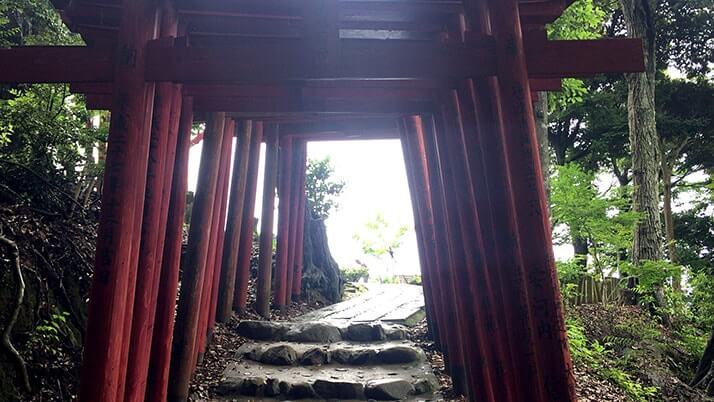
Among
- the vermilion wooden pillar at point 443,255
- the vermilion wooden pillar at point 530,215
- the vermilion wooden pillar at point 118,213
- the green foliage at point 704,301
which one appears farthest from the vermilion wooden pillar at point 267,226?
the green foliage at point 704,301

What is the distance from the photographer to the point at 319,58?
3.07m

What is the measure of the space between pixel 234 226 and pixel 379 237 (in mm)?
14332

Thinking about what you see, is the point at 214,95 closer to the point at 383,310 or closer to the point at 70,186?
the point at 70,186

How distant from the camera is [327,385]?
5875mm

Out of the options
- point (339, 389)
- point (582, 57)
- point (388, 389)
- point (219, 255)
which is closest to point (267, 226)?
point (219, 255)

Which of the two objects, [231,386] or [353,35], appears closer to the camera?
[353,35]

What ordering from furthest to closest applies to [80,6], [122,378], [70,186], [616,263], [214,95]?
[616,263]
[70,186]
[214,95]
[80,6]
[122,378]

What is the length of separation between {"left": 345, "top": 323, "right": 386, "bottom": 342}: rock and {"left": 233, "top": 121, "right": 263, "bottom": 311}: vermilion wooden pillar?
7.28 ft

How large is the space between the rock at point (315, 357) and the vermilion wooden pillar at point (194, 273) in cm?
164

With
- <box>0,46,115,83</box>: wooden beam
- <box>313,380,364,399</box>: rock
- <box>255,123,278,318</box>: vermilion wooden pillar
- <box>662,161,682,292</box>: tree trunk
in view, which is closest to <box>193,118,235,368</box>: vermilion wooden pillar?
<box>313,380,364,399</box>: rock

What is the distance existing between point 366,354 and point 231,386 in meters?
1.91

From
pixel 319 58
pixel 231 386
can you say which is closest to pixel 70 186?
pixel 231 386

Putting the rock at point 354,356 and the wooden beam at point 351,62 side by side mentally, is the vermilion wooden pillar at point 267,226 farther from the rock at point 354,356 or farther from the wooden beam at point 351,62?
the wooden beam at point 351,62

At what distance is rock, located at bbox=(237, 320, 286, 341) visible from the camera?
7738 millimetres
